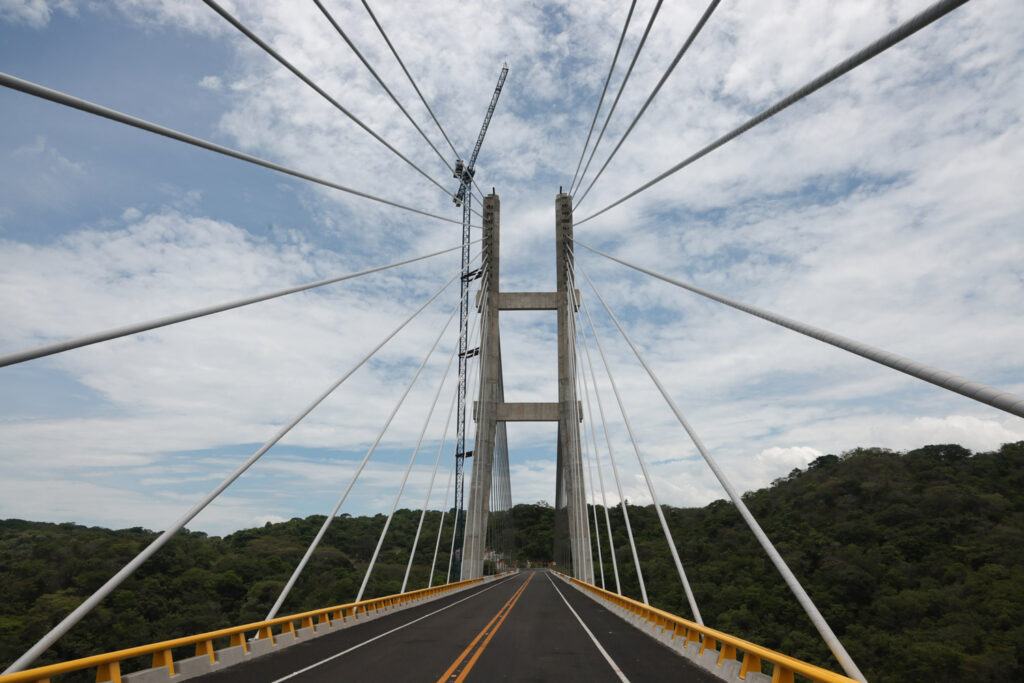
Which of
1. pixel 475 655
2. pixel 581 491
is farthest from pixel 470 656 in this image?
pixel 581 491

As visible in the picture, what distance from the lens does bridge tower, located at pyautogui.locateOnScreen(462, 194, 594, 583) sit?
37250 millimetres

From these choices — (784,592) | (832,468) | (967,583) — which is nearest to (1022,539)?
(967,583)

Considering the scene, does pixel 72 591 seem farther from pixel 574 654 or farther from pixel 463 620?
pixel 574 654

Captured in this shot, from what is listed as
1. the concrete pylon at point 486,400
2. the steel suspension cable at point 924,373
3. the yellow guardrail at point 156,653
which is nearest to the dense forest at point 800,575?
the concrete pylon at point 486,400

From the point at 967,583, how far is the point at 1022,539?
650 cm

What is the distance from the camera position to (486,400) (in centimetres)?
3956

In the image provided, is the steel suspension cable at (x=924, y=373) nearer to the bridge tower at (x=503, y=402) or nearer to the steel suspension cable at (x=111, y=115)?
the steel suspension cable at (x=111, y=115)

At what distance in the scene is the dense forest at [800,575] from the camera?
4216cm

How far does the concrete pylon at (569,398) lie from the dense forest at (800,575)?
21.5 m

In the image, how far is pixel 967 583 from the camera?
45250 mm

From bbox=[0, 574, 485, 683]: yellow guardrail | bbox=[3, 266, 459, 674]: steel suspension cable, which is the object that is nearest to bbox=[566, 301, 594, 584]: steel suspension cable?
bbox=[0, 574, 485, 683]: yellow guardrail

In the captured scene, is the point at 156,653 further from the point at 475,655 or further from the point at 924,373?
the point at 924,373

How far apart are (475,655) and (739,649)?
4554mm

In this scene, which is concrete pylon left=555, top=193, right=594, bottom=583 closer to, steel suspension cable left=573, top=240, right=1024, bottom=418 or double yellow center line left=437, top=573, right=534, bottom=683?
double yellow center line left=437, top=573, right=534, bottom=683
